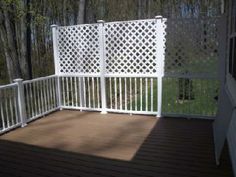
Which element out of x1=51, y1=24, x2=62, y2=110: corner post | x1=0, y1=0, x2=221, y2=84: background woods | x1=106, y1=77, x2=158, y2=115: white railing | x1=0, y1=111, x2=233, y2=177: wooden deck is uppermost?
x1=0, y1=0, x2=221, y2=84: background woods

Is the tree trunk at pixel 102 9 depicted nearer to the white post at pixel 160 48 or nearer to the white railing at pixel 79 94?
the white railing at pixel 79 94

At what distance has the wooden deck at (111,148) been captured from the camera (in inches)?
121

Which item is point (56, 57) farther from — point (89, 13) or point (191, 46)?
point (89, 13)

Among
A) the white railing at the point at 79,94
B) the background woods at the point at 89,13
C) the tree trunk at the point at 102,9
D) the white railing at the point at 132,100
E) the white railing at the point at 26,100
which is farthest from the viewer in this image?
the tree trunk at the point at 102,9

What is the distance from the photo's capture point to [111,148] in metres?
3.75

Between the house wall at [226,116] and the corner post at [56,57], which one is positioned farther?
the corner post at [56,57]

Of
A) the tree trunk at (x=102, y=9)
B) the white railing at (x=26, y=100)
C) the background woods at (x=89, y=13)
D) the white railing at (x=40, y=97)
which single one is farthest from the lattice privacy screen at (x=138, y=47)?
the tree trunk at (x=102, y=9)

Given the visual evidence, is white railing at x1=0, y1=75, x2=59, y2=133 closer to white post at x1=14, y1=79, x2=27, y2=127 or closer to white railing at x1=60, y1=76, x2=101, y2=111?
white post at x1=14, y1=79, x2=27, y2=127

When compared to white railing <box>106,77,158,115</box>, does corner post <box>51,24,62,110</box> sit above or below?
above

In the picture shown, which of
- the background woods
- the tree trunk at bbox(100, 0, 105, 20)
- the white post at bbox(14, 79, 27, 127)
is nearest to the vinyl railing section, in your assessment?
the white post at bbox(14, 79, 27, 127)

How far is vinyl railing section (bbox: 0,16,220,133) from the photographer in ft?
15.5

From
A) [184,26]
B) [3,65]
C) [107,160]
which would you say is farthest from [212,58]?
[3,65]

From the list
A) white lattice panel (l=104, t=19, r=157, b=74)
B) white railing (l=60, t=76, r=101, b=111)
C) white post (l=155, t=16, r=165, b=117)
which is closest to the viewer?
white post (l=155, t=16, r=165, b=117)

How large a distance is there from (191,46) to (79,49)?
91.4 inches
